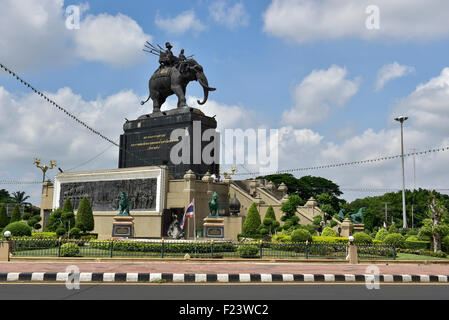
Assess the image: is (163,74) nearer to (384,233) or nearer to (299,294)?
(384,233)

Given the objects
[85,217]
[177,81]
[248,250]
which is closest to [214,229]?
[248,250]

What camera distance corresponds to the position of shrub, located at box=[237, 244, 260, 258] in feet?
69.0

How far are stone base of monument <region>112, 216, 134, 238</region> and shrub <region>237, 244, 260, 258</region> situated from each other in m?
12.9

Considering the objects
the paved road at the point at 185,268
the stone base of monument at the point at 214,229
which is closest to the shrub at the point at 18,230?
the paved road at the point at 185,268

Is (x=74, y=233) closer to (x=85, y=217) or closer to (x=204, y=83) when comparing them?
(x=85, y=217)

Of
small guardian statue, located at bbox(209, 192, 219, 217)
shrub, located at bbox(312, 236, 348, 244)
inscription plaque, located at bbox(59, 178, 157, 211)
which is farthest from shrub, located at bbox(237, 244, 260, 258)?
inscription plaque, located at bbox(59, 178, 157, 211)

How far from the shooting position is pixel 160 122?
145 ft

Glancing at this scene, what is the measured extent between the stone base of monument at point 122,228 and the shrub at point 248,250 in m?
12.9

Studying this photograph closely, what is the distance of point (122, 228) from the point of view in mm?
31406

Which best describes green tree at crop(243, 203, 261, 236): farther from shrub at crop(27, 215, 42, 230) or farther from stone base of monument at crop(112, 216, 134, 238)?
shrub at crop(27, 215, 42, 230)

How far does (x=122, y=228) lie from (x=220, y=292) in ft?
71.0

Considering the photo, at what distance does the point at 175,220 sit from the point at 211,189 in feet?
15.0

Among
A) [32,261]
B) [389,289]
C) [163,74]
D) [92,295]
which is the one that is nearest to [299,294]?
[389,289]

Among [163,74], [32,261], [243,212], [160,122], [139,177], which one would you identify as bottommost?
[32,261]
